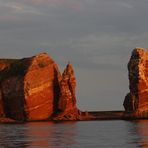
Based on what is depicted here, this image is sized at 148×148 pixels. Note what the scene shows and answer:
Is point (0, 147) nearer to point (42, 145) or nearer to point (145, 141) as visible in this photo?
point (42, 145)

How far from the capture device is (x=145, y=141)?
101 meters

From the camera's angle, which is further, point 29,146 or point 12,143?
point 12,143

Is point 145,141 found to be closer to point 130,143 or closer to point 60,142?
point 130,143

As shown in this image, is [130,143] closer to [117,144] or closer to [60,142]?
[117,144]

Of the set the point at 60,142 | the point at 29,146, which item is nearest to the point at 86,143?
the point at 60,142

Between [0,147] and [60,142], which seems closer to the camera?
[0,147]

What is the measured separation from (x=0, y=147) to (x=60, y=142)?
43.1ft

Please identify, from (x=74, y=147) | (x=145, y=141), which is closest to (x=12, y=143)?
(x=74, y=147)

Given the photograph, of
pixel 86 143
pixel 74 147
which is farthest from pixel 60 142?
pixel 74 147

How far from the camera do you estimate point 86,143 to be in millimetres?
98750

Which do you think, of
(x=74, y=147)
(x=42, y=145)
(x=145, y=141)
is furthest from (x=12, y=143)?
(x=145, y=141)

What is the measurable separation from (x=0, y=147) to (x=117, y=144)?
18.2 meters

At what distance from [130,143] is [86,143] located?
726 cm

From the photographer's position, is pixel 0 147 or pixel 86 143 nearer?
pixel 0 147
